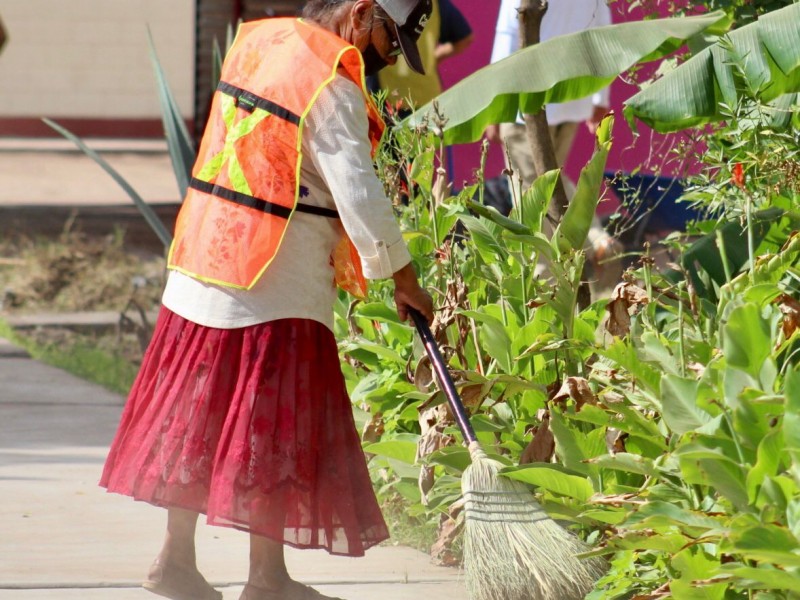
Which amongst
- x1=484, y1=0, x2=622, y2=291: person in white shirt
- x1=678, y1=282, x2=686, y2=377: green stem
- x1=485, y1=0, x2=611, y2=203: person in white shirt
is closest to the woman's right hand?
x1=678, y1=282, x2=686, y2=377: green stem

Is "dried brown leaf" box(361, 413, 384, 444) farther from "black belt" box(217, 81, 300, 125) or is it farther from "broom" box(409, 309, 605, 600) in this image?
"black belt" box(217, 81, 300, 125)

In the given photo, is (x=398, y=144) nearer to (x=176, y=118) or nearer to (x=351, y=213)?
(x=351, y=213)

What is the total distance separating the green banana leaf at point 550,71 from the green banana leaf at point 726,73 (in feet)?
0.86

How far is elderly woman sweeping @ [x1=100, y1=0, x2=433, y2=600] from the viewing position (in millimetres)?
3510

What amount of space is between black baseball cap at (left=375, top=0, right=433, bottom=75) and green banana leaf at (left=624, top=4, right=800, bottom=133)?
81 cm

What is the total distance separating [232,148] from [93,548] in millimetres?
1434

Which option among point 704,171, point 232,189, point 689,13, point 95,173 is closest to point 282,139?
point 232,189

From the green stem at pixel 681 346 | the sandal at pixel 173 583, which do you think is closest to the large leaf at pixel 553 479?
the green stem at pixel 681 346

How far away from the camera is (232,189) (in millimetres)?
3582

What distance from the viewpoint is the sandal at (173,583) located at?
3.74 meters

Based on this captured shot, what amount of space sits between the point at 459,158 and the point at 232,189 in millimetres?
6566

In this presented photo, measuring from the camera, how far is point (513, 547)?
11.0 feet

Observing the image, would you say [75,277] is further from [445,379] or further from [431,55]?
[445,379]

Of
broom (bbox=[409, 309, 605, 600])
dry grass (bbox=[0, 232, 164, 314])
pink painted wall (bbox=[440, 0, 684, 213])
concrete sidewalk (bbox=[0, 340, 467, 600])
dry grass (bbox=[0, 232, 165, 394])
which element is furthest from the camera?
pink painted wall (bbox=[440, 0, 684, 213])
